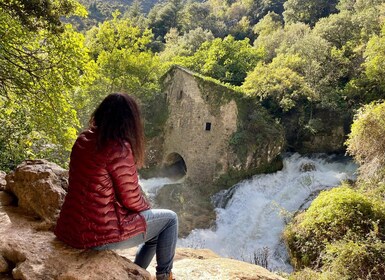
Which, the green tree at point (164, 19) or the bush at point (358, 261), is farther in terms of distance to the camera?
the green tree at point (164, 19)

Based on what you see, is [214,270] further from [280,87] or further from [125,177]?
[280,87]

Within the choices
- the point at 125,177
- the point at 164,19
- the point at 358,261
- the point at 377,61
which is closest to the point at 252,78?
the point at 377,61

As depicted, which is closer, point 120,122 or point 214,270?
point 120,122

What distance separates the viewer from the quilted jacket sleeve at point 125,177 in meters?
2.65

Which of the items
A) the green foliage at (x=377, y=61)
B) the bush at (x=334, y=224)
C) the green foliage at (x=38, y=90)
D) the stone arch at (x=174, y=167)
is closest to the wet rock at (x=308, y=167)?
the green foliage at (x=377, y=61)

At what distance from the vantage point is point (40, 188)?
3.66 metres

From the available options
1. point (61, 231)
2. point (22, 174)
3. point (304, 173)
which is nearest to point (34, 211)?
point (22, 174)

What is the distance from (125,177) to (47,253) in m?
1.02

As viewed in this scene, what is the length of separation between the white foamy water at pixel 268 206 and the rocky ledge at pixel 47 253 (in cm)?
775

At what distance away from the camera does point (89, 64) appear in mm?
7305

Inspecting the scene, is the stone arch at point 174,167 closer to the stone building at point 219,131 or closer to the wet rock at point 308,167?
the stone building at point 219,131

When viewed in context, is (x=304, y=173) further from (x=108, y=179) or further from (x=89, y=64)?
(x=108, y=179)

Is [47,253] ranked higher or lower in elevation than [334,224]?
higher

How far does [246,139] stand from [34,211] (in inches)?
561
